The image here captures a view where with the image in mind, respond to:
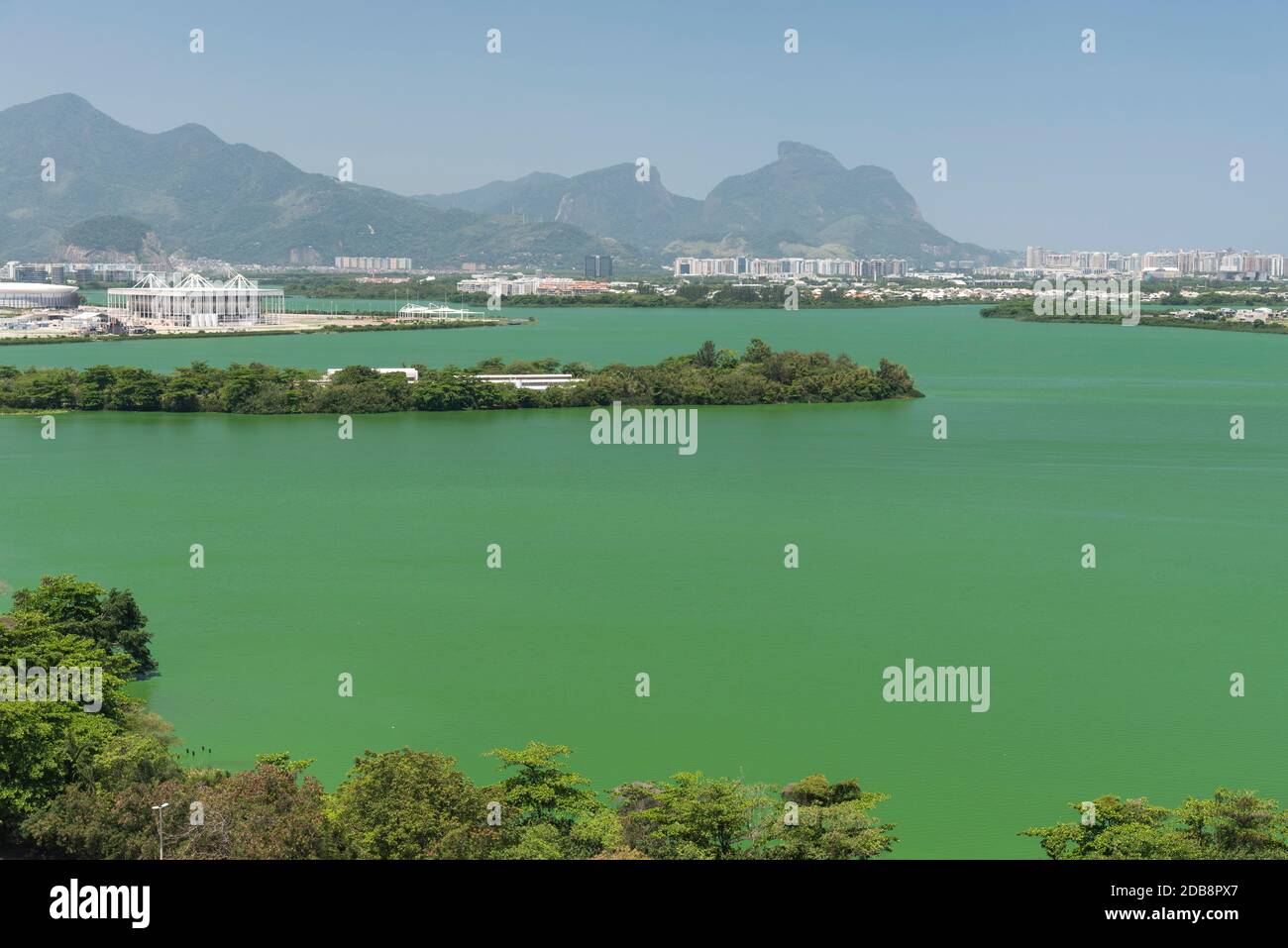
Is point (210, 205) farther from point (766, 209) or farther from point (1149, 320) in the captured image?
point (1149, 320)

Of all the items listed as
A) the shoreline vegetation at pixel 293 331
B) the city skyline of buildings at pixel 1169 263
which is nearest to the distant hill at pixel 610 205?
the city skyline of buildings at pixel 1169 263

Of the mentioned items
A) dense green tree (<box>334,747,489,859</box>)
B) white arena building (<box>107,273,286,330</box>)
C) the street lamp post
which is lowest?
dense green tree (<box>334,747,489,859</box>)

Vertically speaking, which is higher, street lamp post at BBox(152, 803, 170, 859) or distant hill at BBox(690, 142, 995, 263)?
A: distant hill at BBox(690, 142, 995, 263)

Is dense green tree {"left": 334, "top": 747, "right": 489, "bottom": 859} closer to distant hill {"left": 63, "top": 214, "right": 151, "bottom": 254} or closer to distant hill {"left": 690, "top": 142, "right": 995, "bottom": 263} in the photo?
distant hill {"left": 63, "top": 214, "right": 151, "bottom": 254}

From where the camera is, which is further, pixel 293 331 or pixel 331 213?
pixel 331 213
